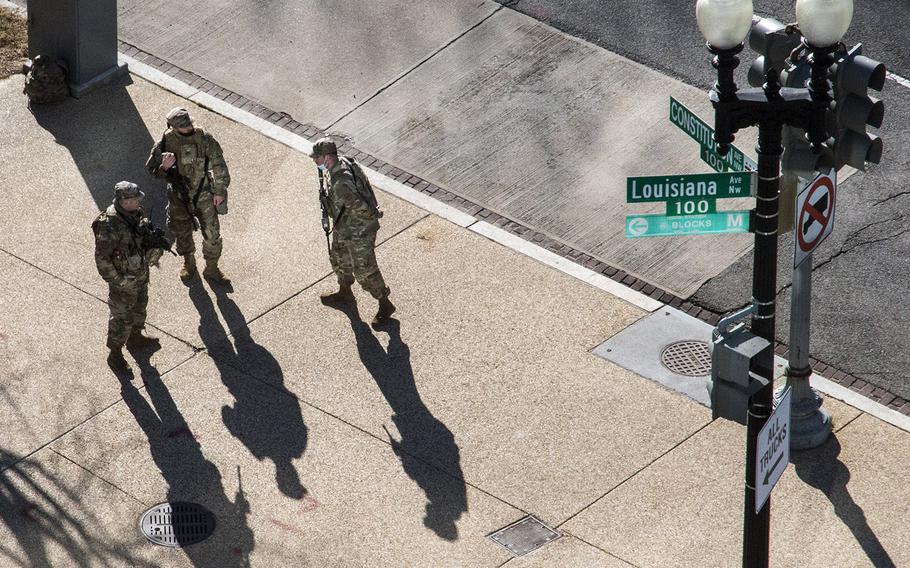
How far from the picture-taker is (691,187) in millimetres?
8711

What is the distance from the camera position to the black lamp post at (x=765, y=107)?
8031 millimetres

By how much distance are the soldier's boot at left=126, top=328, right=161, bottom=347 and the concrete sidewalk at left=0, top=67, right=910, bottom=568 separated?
0.09m

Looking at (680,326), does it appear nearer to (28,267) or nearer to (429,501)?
(429,501)

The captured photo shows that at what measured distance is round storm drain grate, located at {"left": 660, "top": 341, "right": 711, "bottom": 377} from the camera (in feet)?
40.3

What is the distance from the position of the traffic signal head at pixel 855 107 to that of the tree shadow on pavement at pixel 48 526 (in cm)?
525

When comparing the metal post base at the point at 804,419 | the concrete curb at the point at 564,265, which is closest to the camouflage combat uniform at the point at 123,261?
the concrete curb at the point at 564,265

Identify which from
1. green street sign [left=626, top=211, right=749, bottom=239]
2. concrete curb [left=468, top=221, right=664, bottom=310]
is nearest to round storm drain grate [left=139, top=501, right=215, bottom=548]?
green street sign [left=626, top=211, right=749, bottom=239]

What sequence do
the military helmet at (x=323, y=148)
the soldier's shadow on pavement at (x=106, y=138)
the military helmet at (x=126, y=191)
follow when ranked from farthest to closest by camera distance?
the soldier's shadow on pavement at (x=106, y=138) < the military helmet at (x=323, y=148) < the military helmet at (x=126, y=191)

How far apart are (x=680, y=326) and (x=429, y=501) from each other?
2955 mm

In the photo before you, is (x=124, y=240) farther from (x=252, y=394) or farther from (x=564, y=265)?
(x=564, y=265)

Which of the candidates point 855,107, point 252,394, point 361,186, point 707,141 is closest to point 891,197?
point 361,186

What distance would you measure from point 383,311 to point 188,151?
80.0 inches

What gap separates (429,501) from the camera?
11.0 m

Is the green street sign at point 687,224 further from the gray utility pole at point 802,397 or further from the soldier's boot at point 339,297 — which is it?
the soldier's boot at point 339,297
